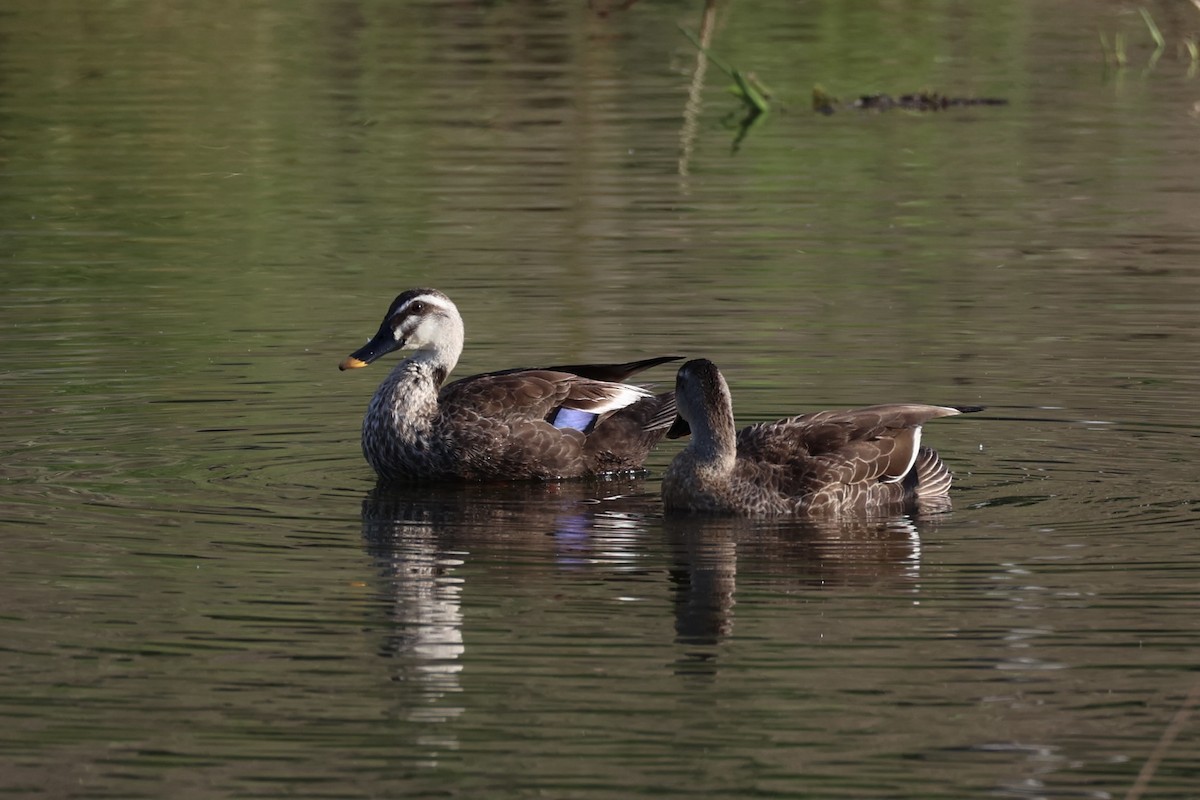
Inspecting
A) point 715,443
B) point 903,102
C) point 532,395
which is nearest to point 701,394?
point 715,443

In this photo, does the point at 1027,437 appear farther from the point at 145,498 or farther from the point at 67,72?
the point at 67,72

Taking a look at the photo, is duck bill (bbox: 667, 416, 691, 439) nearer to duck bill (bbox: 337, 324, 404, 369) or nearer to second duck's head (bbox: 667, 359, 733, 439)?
second duck's head (bbox: 667, 359, 733, 439)

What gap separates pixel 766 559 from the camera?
9766 millimetres

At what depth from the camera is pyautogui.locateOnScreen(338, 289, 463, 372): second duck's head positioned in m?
12.4

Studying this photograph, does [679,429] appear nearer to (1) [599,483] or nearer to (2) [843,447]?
(2) [843,447]

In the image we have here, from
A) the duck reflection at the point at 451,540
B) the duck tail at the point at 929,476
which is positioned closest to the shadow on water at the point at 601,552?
the duck reflection at the point at 451,540

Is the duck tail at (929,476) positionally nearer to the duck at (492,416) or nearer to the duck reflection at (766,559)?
the duck reflection at (766,559)

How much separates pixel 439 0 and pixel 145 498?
2622 cm

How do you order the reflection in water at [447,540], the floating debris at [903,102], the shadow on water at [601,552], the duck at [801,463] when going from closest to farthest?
the reflection in water at [447,540], the shadow on water at [601,552], the duck at [801,463], the floating debris at [903,102]

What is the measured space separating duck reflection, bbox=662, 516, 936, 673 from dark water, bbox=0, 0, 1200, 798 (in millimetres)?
33

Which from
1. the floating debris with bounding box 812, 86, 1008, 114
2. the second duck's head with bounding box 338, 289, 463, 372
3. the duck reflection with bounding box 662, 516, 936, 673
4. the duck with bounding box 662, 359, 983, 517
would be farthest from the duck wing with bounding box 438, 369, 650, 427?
the floating debris with bounding box 812, 86, 1008, 114

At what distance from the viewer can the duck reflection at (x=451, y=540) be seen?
27.0ft

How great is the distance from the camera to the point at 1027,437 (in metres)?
12.1

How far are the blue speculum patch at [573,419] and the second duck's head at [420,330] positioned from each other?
85cm
